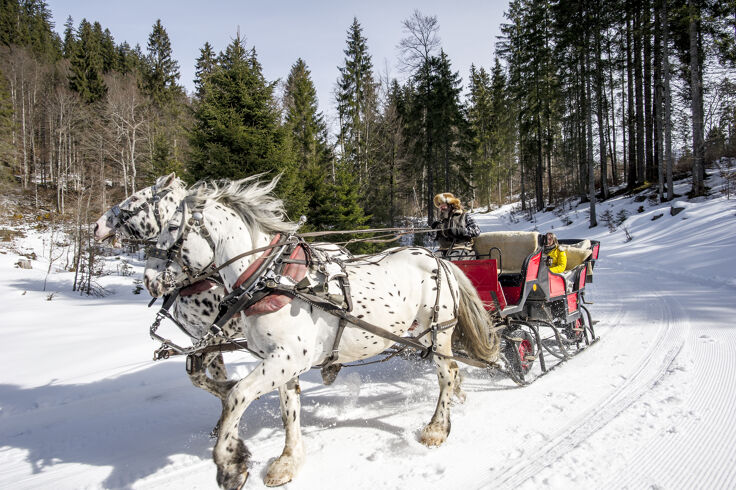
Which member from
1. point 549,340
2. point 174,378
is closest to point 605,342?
point 549,340

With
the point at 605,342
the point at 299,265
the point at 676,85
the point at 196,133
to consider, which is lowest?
the point at 605,342

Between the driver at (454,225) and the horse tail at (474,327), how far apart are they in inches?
57.6

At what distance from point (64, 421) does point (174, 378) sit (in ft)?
3.94

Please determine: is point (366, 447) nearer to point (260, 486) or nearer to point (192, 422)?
point (260, 486)

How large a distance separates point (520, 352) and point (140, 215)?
4.15m

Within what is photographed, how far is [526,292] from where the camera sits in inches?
180

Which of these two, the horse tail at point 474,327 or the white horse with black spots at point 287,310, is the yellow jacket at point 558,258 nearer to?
the horse tail at point 474,327

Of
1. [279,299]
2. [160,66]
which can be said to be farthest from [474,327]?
[160,66]

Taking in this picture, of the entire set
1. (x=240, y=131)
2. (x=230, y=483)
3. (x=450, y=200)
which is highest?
(x=240, y=131)

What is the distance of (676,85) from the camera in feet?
61.4

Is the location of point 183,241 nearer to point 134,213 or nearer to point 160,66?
point 134,213

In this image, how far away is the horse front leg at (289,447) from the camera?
2.55m

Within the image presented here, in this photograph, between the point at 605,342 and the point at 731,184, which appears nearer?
the point at 605,342

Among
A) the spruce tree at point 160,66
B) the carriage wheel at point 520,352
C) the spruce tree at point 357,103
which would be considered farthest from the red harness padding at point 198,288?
the spruce tree at point 160,66
